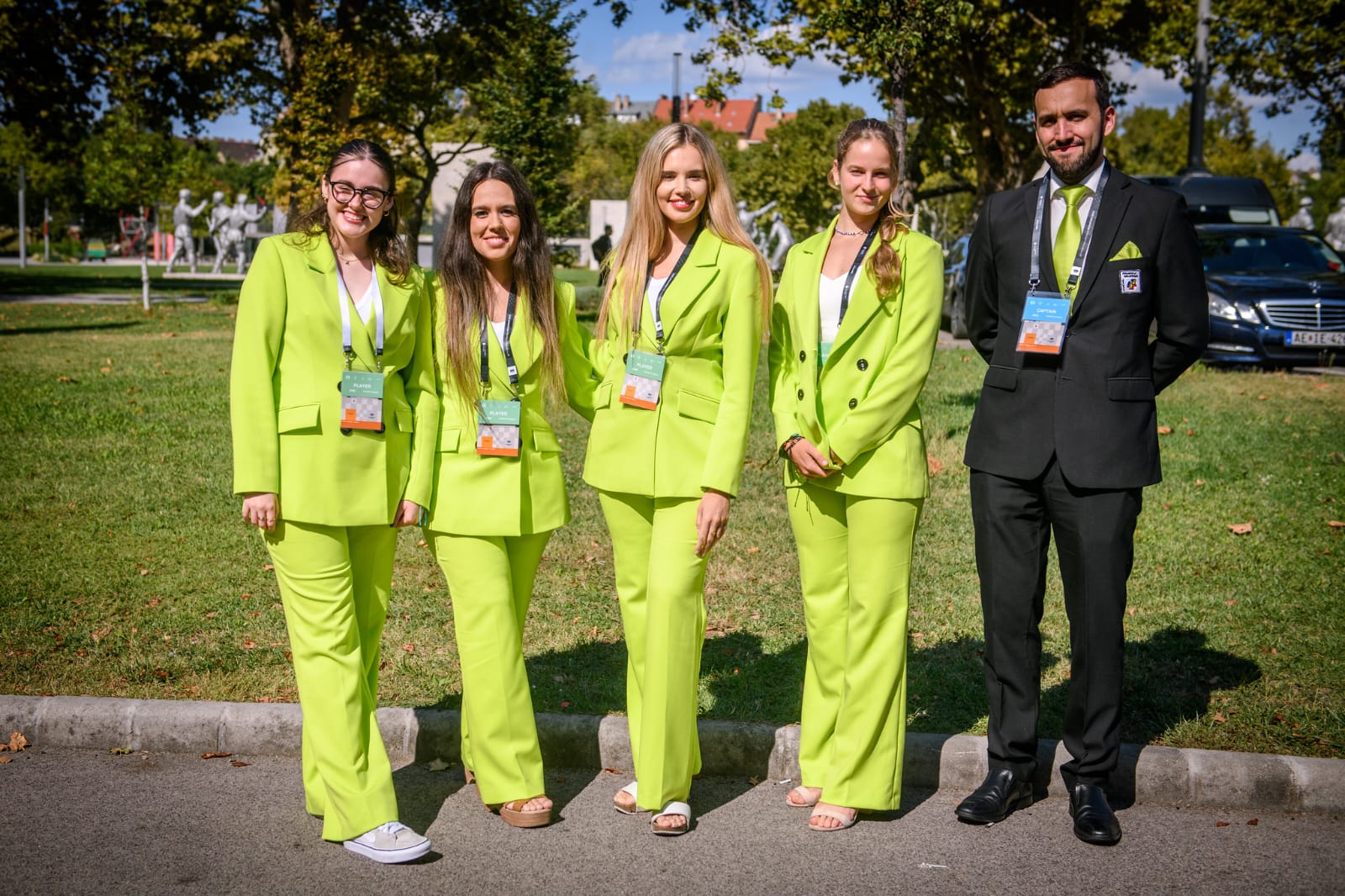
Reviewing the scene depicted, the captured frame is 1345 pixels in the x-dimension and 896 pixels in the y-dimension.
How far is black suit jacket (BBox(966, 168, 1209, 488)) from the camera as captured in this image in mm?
3955

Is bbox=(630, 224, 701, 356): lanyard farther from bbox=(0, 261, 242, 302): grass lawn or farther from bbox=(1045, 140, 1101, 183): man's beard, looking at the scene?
bbox=(0, 261, 242, 302): grass lawn

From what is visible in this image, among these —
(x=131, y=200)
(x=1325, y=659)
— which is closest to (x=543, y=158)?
(x=131, y=200)

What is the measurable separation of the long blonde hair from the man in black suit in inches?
35.5

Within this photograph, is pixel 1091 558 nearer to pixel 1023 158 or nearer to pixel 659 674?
pixel 659 674

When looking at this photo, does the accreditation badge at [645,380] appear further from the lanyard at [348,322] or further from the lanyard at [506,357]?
the lanyard at [348,322]

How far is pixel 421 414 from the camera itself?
4.05 m

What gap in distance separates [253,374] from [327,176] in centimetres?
72

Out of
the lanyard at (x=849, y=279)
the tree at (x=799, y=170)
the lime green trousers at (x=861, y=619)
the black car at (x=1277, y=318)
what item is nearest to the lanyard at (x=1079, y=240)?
the lanyard at (x=849, y=279)

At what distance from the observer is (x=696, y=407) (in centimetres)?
405

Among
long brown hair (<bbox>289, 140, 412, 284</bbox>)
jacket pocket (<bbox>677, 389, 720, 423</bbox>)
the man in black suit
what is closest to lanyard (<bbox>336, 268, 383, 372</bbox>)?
long brown hair (<bbox>289, 140, 412, 284</bbox>)

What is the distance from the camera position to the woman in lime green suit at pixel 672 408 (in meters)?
3.99

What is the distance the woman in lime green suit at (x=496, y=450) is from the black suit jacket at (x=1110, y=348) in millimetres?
1635

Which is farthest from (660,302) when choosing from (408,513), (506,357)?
(408,513)

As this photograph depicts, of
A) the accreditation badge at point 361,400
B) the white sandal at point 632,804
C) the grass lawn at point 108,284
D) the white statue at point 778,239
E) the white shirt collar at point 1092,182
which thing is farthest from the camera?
the white statue at point 778,239
